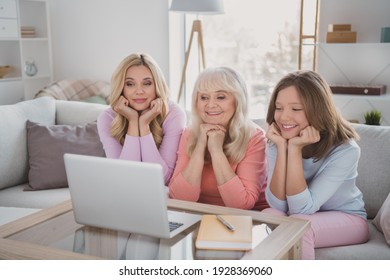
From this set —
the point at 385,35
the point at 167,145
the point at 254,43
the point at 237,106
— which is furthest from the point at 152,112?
the point at 254,43

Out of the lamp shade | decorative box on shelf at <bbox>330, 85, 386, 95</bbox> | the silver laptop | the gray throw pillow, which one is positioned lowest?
the gray throw pillow

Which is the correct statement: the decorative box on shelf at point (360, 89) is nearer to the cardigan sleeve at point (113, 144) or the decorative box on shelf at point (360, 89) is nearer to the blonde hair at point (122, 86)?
the blonde hair at point (122, 86)

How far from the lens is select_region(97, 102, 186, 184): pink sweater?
7.72 ft

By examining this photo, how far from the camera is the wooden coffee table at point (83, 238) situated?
1.40 meters

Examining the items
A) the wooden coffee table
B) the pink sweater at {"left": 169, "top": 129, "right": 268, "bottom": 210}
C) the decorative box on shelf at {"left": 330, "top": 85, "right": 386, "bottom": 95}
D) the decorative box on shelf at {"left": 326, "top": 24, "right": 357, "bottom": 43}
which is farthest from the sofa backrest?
the decorative box on shelf at {"left": 326, "top": 24, "right": 357, "bottom": 43}

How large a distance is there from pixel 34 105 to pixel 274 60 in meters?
2.10

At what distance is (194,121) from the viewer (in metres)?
2.18

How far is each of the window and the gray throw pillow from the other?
1758mm

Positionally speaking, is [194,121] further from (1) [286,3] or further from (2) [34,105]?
(1) [286,3]

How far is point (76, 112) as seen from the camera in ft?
9.87

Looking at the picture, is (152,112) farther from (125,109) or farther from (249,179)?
(249,179)

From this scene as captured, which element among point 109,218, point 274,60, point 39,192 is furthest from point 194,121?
→ point 274,60

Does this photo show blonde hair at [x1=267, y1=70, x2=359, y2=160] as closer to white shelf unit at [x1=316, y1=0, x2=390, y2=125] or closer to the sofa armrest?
the sofa armrest

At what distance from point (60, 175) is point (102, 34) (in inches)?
87.0
